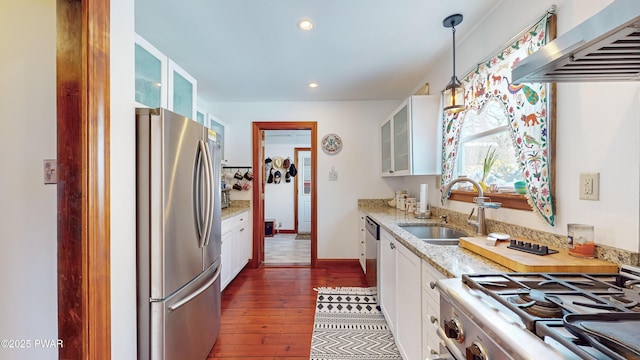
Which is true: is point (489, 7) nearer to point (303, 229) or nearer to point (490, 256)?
point (490, 256)

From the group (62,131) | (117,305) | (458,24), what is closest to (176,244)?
(117,305)

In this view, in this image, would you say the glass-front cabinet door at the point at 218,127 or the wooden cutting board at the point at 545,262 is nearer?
the wooden cutting board at the point at 545,262

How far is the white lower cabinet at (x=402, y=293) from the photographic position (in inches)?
54.9

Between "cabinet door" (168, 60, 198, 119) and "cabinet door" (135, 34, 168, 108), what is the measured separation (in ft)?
0.25

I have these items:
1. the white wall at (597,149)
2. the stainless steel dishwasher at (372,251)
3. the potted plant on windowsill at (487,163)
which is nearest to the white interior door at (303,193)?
the stainless steel dishwasher at (372,251)

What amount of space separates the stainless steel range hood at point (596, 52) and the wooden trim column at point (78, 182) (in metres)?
1.64

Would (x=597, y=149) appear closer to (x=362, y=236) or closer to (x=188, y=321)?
(x=188, y=321)

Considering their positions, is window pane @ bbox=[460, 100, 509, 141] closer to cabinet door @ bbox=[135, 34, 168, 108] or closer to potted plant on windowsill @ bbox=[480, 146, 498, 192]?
potted plant on windowsill @ bbox=[480, 146, 498, 192]

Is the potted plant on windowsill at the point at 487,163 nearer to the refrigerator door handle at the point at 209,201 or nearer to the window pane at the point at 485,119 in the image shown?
the window pane at the point at 485,119

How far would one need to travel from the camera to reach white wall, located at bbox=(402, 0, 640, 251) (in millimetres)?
939

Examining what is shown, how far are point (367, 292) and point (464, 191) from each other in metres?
1.48

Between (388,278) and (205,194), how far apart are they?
1.50 meters

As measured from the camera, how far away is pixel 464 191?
2.09m
